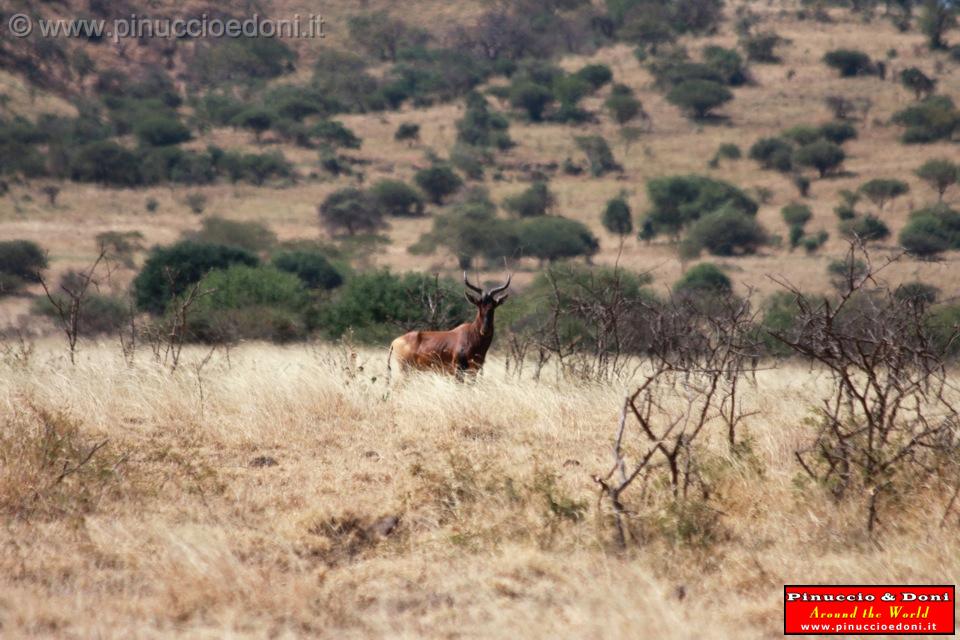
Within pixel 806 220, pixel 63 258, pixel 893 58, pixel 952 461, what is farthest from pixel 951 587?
pixel 893 58

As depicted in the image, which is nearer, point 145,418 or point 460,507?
point 460,507

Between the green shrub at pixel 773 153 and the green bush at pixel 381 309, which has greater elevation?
the green shrub at pixel 773 153

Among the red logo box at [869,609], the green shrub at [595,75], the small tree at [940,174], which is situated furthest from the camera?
the green shrub at [595,75]

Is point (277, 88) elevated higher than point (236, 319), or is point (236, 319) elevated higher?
point (277, 88)

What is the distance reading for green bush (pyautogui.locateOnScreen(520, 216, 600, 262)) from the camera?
36719 mm

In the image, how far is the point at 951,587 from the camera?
4.29 m

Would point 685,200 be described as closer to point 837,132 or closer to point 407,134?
point 837,132

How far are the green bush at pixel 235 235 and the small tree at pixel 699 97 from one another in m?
26.2

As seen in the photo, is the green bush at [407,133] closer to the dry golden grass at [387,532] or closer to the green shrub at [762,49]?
the green shrub at [762,49]

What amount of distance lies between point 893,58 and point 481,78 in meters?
24.2

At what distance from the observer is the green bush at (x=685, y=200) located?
40.8m

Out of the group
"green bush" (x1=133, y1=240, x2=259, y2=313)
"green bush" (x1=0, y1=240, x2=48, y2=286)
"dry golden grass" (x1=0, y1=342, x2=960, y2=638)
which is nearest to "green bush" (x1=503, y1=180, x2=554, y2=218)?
"green bush" (x1=133, y1=240, x2=259, y2=313)

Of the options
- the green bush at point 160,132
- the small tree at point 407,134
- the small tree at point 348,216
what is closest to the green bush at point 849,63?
the small tree at point 407,134

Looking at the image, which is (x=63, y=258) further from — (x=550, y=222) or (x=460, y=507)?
(x=460, y=507)
